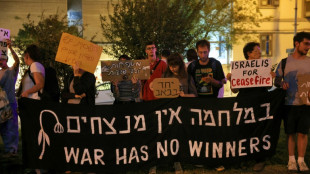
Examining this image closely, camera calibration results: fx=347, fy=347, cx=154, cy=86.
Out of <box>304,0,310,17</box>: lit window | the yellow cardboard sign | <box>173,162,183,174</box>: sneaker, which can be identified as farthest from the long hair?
<box>304,0,310,17</box>: lit window

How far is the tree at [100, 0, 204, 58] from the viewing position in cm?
1009

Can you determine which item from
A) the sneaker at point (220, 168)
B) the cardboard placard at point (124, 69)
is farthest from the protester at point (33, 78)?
the sneaker at point (220, 168)

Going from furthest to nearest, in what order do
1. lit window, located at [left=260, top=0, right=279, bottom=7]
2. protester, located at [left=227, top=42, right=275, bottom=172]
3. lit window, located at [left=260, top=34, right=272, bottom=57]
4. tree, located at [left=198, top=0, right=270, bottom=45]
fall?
lit window, located at [left=260, top=34, right=272, bottom=57]
lit window, located at [left=260, top=0, right=279, bottom=7]
tree, located at [left=198, top=0, right=270, bottom=45]
protester, located at [left=227, top=42, right=275, bottom=172]

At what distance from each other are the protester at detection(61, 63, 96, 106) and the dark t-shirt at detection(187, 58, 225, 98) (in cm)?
164

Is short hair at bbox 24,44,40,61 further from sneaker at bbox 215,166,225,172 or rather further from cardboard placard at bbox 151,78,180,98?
sneaker at bbox 215,166,225,172

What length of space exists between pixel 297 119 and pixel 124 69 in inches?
108

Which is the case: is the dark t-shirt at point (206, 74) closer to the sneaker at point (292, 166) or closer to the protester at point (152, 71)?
the protester at point (152, 71)

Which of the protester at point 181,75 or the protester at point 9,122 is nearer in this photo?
the protester at point 181,75

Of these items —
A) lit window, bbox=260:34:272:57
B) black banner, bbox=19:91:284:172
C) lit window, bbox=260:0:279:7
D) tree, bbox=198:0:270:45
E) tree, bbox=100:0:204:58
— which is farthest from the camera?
lit window, bbox=260:34:272:57

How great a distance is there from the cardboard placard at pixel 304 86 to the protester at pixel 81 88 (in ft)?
10.0

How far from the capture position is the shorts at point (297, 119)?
5.13 meters

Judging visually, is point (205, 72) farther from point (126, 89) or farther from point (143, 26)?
point (143, 26)

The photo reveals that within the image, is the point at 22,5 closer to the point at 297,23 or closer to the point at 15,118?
the point at 15,118

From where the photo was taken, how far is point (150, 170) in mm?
5266
